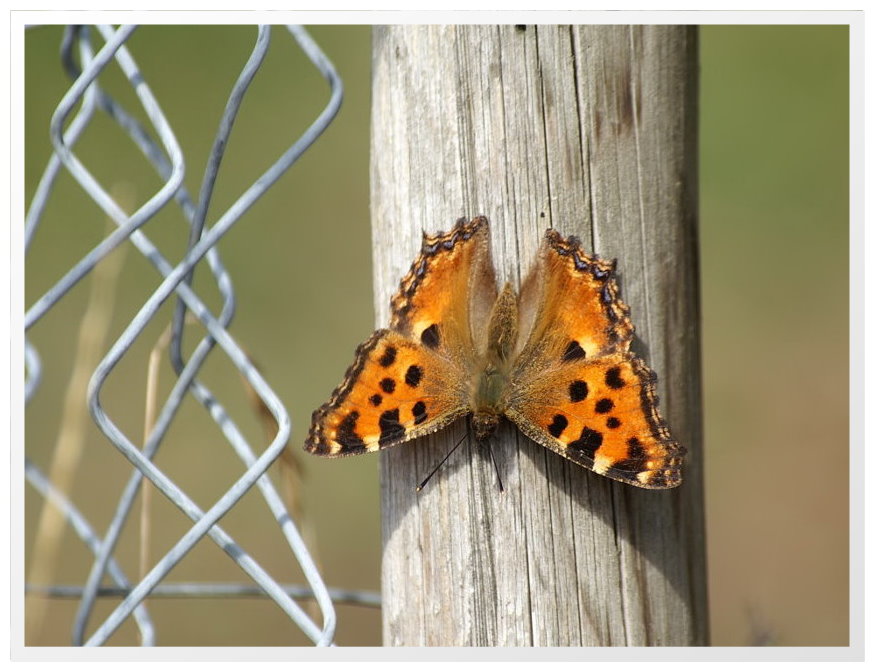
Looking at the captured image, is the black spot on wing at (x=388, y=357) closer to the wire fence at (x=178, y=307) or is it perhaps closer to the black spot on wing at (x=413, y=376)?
the black spot on wing at (x=413, y=376)

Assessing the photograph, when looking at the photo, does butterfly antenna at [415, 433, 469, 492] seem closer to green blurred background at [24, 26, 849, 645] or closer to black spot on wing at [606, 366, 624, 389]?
black spot on wing at [606, 366, 624, 389]

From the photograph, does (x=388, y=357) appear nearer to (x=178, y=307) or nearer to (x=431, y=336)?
(x=431, y=336)


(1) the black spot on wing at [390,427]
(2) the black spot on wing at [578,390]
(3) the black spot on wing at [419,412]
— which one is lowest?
(1) the black spot on wing at [390,427]

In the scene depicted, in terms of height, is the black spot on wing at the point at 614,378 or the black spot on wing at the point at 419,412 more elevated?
the black spot on wing at the point at 614,378

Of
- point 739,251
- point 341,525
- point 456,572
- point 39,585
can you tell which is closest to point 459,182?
point 456,572

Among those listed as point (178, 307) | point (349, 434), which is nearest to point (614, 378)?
point (349, 434)

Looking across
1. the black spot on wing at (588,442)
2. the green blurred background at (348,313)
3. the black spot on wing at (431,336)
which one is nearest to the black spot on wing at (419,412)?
the black spot on wing at (431,336)
